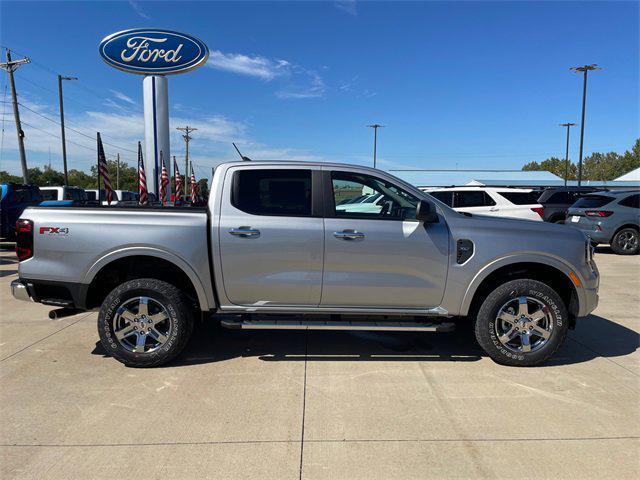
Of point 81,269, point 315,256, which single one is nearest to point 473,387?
point 315,256

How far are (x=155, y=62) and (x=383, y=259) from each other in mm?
17345

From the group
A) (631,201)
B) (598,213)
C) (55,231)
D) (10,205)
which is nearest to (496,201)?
(598,213)

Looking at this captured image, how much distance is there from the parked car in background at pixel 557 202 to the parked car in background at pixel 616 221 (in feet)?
8.96

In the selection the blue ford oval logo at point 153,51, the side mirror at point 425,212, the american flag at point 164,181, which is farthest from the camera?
the blue ford oval logo at point 153,51

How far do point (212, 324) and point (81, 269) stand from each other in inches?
76.5

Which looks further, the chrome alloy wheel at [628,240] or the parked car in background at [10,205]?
the parked car in background at [10,205]

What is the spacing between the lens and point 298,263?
4113 mm

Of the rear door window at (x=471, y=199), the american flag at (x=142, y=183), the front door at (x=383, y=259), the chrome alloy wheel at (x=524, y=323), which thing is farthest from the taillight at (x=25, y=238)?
the rear door window at (x=471, y=199)

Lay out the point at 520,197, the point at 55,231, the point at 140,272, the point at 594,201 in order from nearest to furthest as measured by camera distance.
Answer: the point at 55,231 < the point at 140,272 < the point at 520,197 < the point at 594,201

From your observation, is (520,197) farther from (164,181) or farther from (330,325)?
(164,181)

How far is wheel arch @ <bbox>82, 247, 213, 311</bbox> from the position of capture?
4.08 m

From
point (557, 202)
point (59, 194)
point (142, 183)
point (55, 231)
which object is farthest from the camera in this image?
point (557, 202)

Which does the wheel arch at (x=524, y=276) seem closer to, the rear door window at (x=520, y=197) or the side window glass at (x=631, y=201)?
the rear door window at (x=520, y=197)

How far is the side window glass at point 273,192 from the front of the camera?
420cm
